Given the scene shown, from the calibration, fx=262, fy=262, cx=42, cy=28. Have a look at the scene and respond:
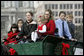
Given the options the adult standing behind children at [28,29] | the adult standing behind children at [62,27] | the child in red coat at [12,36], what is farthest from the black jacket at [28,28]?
the adult standing behind children at [62,27]

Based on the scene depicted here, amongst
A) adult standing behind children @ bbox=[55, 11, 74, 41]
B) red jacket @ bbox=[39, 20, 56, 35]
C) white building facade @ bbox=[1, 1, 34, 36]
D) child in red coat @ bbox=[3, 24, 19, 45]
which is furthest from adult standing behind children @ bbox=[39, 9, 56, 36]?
white building facade @ bbox=[1, 1, 34, 36]

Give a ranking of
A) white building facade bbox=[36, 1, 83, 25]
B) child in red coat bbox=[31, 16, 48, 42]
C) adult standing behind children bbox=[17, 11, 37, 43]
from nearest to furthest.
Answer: child in red coat bbox=[31, 16, 48, 42], adult standing behind children bbox=[17, 11, 37, 43], white building facade bbox=[36, 1, 83, 25]

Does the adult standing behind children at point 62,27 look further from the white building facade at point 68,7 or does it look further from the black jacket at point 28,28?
the white building facade at point 68,7

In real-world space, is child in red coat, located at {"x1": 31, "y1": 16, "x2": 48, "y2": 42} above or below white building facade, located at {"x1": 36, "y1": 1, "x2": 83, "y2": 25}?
below

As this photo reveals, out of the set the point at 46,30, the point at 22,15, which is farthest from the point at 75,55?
the point at 22,15

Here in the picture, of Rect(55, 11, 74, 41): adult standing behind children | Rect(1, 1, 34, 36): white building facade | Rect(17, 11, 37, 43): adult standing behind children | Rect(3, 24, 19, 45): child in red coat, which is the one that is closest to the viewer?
Rect(17, 11, 37, 43): adult standing behind children

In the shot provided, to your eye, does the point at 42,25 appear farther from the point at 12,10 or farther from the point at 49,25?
the point at 12,10

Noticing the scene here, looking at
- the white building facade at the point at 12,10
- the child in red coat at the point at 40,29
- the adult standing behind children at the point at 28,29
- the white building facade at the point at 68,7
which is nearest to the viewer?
the child in red coat at the point at 40,29

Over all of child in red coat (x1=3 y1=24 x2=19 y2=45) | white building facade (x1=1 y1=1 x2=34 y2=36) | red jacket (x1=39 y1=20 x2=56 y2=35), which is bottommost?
child in red coat (x1=3 y1=24 x2=19 y2=45)

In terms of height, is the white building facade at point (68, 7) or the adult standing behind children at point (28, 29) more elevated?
the white building facade at point (68, 7)

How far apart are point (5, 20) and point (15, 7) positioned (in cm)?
347

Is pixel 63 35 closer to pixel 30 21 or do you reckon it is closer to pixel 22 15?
pixel 30 21

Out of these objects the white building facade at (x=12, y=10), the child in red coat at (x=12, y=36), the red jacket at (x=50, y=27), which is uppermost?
the white building facade at (x=12, y=10)

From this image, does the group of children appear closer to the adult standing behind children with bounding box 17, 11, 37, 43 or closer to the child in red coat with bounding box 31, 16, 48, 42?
the child in red coat with bounding box 31, 16, 48, 42
